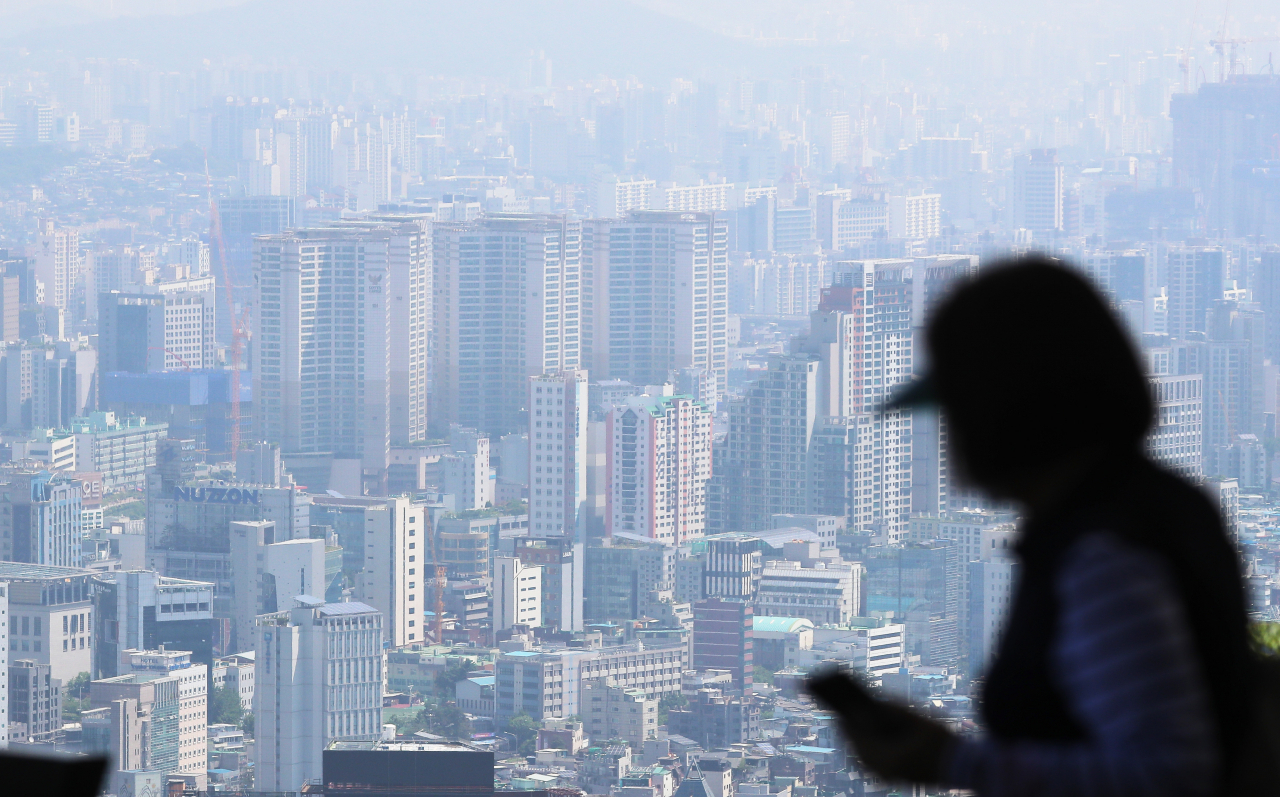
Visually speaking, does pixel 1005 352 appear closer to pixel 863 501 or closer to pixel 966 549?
pixel 966 549


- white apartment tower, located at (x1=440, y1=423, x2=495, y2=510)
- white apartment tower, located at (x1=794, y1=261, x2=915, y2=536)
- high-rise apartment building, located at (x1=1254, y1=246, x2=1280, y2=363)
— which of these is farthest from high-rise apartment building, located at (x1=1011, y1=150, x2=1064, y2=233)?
white apartment tower, located at (x1=440, y1=423, x2=495, y2=510)

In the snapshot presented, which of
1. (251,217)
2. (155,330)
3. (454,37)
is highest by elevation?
(454,37)

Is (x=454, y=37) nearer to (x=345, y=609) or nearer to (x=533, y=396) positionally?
(x=533, y=396)

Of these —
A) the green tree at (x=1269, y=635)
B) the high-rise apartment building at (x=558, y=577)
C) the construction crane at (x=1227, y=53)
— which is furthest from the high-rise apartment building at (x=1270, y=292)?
the green tree at (x=1269, y=635)

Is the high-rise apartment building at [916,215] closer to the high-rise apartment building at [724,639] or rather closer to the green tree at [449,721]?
the high-rise apartment building at [724,639]

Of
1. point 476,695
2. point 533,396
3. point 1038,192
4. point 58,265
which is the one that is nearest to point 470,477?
point 533,396
